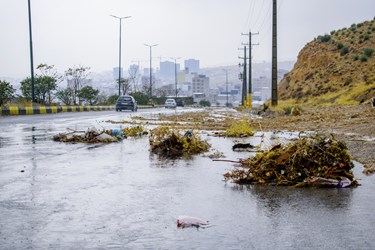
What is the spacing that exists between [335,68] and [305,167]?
160 feet

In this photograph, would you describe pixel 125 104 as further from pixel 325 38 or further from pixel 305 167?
pixel 305 167

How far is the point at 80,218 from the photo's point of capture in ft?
14.6

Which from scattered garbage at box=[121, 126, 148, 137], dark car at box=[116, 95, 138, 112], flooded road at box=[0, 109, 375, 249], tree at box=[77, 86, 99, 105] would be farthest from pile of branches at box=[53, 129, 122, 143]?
tree at box=[77, 86, 99, 105]

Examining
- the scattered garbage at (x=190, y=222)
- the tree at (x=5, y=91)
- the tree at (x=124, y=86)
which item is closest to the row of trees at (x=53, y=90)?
the tree at (x=5, y=91)

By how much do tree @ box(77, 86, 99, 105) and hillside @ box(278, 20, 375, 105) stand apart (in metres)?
23.2

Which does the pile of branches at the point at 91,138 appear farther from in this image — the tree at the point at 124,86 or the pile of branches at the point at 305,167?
the tree at the point at 124,86

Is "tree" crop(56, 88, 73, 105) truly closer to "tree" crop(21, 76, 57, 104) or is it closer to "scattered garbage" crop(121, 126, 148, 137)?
"tree" crop(21, 76, 57, 104)

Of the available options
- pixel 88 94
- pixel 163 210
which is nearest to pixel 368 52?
pixel 88 94

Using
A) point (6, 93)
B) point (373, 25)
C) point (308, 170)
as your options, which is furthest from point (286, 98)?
point (308, 170)

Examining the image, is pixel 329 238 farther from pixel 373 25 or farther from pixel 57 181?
pixel 373 25

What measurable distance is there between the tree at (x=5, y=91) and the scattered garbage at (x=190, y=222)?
3301 cm

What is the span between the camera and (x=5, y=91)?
35.7 m

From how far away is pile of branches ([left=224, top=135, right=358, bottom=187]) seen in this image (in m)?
6.26

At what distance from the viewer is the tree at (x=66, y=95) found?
5623 centimetres
